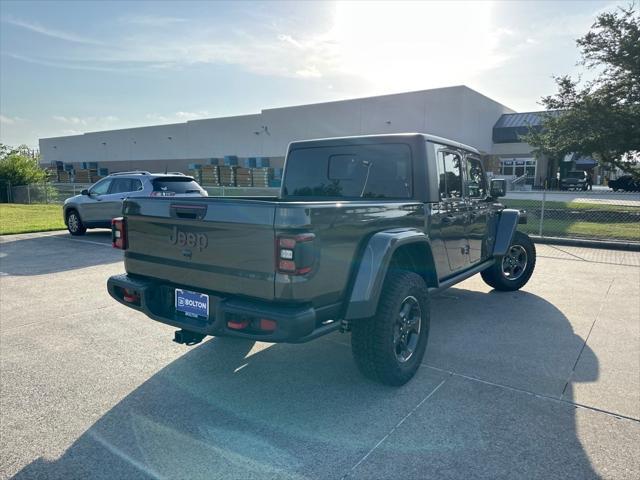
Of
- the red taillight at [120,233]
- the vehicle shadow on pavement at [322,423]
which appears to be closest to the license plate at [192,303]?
the vehicle shadow on pavement at [322,423]

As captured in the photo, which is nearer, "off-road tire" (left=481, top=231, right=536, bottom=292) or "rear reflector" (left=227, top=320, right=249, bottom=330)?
"rear reflector" (left=227, top=320, right=249, bottom=330)

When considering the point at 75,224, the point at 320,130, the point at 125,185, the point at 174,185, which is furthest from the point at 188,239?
the point at 320,130

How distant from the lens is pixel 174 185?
10602 mm

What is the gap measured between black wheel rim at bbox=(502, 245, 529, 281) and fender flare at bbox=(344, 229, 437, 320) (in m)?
3.81

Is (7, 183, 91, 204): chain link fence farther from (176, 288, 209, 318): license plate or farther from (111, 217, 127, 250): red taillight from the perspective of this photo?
(176, 288, 209, 318): license plate

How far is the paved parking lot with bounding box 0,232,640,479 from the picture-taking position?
2518 millimetres

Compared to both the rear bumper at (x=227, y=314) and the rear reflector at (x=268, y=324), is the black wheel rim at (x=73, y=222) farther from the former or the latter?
the rear reflector at (x=268, y=324)

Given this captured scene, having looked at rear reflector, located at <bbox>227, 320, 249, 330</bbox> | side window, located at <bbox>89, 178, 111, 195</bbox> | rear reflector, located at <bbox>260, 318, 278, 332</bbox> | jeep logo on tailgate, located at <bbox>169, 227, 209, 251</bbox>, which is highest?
side window, located at <bbox>89, 178, 111, 195</bbox>

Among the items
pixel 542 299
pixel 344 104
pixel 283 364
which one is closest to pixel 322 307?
pixel 283 364

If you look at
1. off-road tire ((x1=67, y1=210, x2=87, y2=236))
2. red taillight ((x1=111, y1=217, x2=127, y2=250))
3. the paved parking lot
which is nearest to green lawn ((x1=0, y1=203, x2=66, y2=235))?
off-road tire ((x1=67, y1=210, x2=87, y2=236))

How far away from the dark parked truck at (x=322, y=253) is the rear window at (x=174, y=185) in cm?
657

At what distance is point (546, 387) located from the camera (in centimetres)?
344

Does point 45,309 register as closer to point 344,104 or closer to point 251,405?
point 251,405

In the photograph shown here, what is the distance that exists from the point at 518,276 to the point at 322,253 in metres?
4.71
